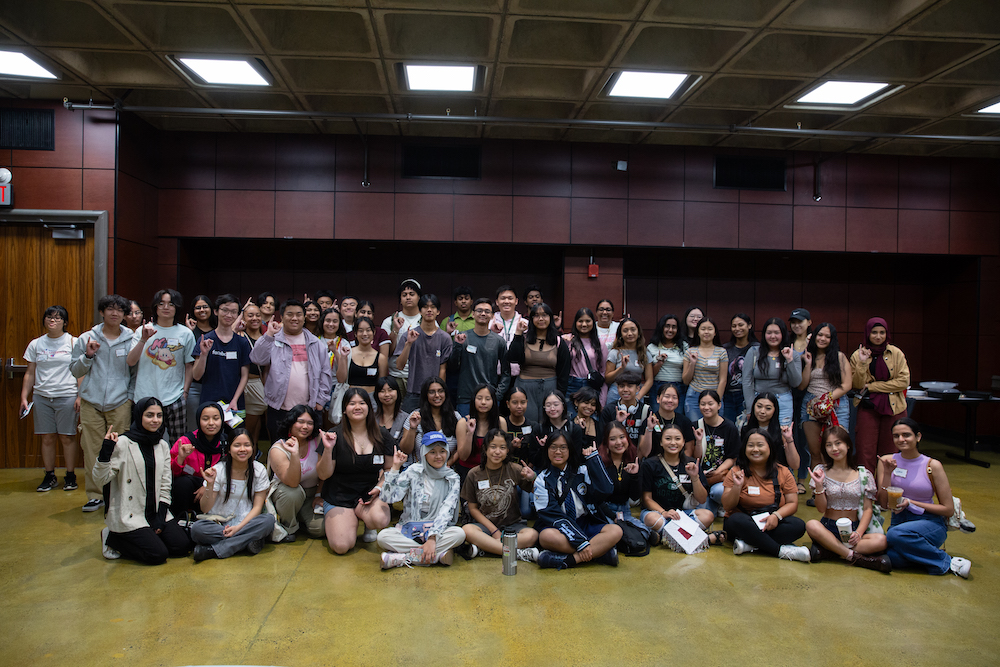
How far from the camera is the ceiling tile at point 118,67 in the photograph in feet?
17.1

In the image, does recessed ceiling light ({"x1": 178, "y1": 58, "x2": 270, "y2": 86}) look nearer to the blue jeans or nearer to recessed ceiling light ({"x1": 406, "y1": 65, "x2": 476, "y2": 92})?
recessed ceiling light ({"x1": 406, "y1": 65, "x2": 476, "y2": 92})

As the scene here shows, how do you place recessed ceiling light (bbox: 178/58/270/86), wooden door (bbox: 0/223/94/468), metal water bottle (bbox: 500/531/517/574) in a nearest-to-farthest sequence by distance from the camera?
metal water bottle (bbox: 500/531/517/574), recessed ceiling light (bbox: 178/58/270/86), wooden door (bbox: 0/223/94/468)

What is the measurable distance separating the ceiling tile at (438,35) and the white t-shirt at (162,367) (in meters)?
3.08

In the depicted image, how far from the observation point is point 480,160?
23.6ft

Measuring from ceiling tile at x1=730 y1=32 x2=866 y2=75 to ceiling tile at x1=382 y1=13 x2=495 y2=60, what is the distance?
2309 mm

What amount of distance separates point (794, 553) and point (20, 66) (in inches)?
302

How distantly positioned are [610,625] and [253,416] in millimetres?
3667

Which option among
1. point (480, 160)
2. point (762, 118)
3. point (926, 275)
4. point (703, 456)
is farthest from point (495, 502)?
point (926, 275)

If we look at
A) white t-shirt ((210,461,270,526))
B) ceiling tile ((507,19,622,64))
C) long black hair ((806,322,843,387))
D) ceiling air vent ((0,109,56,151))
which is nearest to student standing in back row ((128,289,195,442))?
white t-shirt ((210,461,270,526))

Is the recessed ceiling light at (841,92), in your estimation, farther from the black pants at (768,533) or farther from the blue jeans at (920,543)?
the black pants at (768,533)

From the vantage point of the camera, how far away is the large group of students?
3.75 m

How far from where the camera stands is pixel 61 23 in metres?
4.67

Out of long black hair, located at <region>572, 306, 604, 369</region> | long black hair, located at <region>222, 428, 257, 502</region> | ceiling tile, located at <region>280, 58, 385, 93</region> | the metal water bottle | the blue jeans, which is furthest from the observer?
ceiling tile, located at <region>280, 58, 385, 93</region>

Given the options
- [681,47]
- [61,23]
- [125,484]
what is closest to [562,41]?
[681,47]
